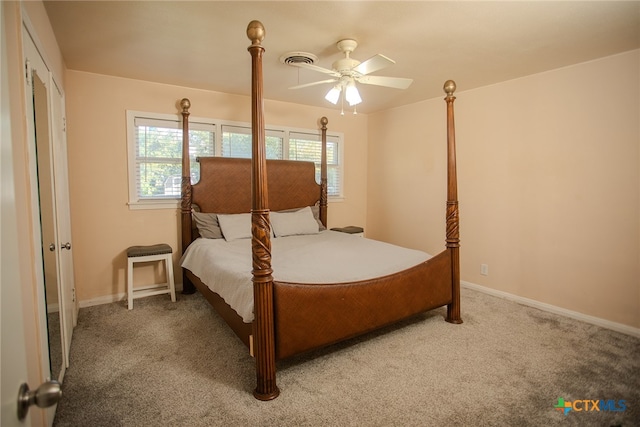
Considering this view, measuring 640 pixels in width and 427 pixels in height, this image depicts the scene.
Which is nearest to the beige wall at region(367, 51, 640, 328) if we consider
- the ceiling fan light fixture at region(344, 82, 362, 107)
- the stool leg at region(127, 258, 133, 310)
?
the ceiling fan light fixture at region(344, 82, 362, 107)

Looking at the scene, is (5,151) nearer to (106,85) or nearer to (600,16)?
(600,16)

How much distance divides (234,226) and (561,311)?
3422mm

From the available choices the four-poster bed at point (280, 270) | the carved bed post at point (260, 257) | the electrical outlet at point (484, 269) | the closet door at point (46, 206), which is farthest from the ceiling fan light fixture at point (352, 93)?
the electrical outlet at point (484, 269)

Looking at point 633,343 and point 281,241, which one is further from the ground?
point 281,241

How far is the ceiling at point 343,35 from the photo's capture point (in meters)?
2.09

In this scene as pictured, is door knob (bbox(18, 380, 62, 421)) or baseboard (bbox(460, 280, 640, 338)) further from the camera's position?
baseboard (bbox(460, 280, 640, 338))

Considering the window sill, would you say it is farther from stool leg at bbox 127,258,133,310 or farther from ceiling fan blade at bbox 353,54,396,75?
ceiling fan blade at bbox 353,54,396,75

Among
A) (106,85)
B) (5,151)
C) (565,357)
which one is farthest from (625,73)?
(106,85)

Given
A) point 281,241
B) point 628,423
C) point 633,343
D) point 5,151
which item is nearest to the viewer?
point 5,151

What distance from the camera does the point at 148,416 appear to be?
182 centimetres

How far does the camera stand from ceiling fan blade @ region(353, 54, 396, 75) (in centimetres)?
218

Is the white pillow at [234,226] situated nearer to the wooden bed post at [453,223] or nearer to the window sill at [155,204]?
the window sill at [155,204]

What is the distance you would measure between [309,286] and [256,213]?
597 mm

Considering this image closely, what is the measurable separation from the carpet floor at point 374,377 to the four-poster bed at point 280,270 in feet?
0.67
